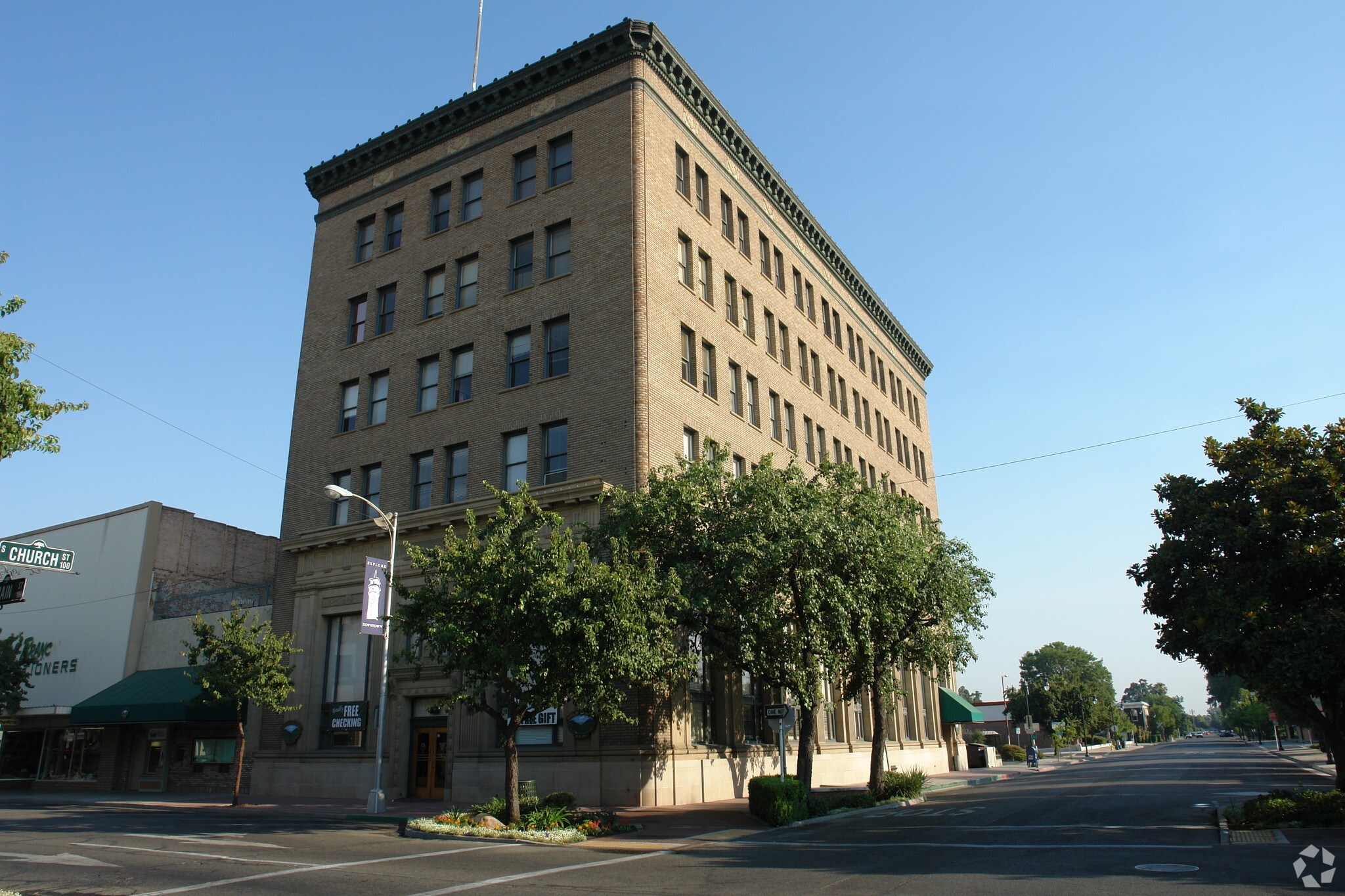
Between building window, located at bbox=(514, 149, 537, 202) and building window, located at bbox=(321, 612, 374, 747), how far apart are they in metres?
17.1

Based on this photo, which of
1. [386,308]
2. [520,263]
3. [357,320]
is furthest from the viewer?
[357,320]

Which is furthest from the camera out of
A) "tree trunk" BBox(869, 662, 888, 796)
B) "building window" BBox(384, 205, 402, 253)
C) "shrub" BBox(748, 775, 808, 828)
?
"building window" BBox(384, 205, 402, 253)

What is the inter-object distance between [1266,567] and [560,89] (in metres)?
28.1

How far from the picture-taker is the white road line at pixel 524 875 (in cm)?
1235

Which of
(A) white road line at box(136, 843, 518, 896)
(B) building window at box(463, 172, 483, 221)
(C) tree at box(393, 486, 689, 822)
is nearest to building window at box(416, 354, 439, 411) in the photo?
(B) building window at box(463, 172, 483, 221)

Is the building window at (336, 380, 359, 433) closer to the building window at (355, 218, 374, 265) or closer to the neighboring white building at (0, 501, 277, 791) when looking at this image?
the building window at (355, 218, 374, 265)

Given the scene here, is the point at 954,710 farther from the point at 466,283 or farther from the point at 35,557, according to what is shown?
the point at 35,557

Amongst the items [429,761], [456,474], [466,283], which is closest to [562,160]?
[466,283]

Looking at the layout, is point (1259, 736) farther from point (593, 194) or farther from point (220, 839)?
point (220, 839)

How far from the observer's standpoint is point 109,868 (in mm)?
14344

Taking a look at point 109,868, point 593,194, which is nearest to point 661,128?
point 593,194

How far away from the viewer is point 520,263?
33688 millimetres

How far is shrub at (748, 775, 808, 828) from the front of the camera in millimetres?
22156

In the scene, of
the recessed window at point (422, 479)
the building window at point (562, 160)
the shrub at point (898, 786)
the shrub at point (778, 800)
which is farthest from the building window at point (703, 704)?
the building window at point (562, 160)
